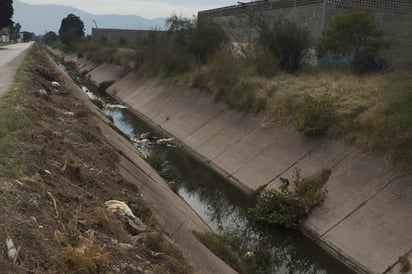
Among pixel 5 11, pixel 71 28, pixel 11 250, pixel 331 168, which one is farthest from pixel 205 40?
pixel 71 28

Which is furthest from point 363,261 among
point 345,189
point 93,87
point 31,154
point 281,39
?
point 93,87

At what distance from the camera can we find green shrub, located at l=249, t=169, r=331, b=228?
547 inches

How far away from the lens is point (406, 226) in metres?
11.6

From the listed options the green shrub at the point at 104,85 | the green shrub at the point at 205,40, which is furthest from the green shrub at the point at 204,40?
the green shrub at the point at 104,85

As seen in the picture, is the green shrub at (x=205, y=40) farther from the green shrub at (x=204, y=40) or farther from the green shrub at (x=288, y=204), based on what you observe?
the green shrub at (x=288, y=204)

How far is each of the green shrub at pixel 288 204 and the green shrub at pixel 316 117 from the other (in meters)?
3.13

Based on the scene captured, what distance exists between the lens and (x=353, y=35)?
28891 millimetres

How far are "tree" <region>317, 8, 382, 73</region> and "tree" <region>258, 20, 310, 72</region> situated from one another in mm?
1282

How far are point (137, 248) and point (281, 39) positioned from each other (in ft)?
75.3

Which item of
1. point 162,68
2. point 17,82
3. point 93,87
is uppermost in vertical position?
point 17,82

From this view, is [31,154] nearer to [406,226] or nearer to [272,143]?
[406,226]

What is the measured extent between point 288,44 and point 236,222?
16138mm

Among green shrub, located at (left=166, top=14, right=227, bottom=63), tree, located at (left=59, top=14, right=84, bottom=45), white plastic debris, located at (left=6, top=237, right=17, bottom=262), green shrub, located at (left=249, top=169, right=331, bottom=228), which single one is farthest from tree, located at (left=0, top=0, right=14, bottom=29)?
white plastic debris, located at (left=6, top=237, right=17, bottom=262)

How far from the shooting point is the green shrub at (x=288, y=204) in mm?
13906
